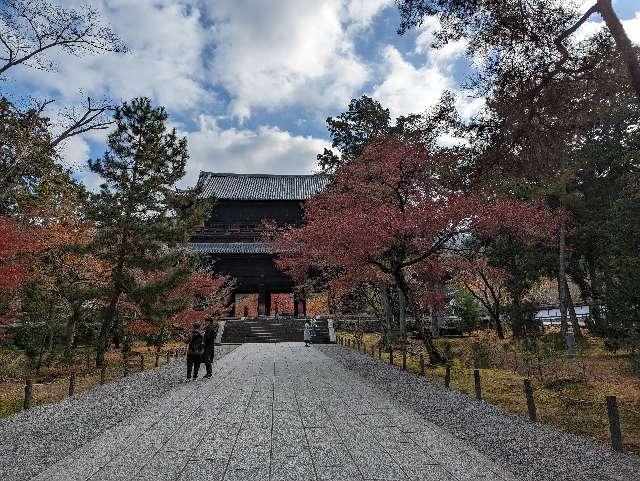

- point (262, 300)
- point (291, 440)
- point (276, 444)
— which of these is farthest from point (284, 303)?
point (276, 444)

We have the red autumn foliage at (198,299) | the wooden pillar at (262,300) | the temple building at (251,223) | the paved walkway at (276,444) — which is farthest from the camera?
the wooden pillar at (262,300)

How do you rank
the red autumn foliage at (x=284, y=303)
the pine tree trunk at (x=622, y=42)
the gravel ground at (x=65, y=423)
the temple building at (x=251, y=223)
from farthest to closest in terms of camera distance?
the red autumn foliage at (x=284, y=303) → the temple building at (x=251, y=223) → the pine tree trunk at (x=622, y=42) → the gravel ground at (x=65, y=423)

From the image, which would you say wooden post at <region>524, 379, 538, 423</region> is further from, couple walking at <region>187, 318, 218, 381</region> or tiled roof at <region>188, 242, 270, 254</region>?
tiled roof at <region>188, 242, 270, 254</region>

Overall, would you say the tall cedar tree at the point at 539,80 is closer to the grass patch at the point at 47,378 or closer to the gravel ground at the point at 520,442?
the gravel ground at the point at 520,442

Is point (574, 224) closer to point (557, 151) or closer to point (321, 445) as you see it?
point (557, 151)

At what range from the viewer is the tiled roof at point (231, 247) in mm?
32688

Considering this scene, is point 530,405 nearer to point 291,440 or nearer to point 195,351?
point 291,440

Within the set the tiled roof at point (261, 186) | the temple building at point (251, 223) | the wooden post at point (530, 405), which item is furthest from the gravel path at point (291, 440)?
the tiled roof at point (261, 186)

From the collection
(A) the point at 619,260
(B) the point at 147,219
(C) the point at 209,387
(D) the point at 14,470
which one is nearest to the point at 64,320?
(B) the point at 147,219

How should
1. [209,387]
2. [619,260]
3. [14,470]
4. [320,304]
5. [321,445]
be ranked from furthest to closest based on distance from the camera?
1. [320,304]
2. [619,260]
3. [209,387]
4. [321,445]
5. [14,470]

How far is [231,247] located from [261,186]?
886cm

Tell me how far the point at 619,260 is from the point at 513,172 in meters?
7.87

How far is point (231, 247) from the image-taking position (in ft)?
111

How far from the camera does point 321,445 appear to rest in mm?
5754
